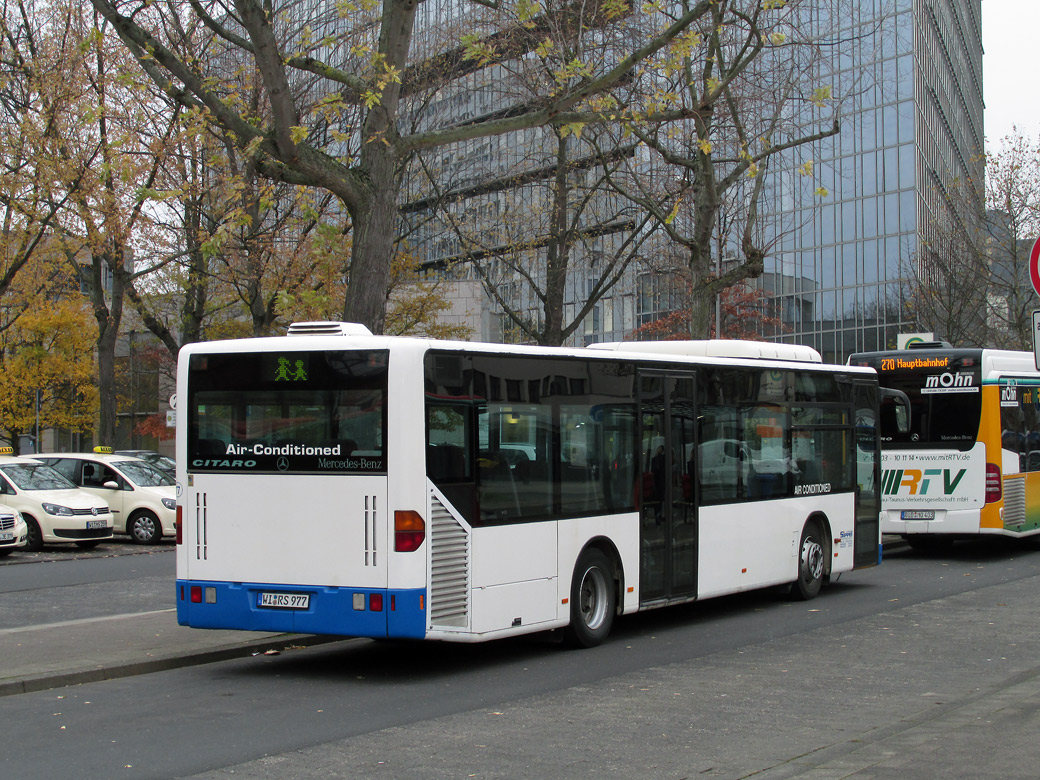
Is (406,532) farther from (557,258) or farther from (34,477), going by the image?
(557,258)

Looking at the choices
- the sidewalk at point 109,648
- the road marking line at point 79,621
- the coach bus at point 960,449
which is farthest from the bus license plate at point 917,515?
the road marking line at point 79,621

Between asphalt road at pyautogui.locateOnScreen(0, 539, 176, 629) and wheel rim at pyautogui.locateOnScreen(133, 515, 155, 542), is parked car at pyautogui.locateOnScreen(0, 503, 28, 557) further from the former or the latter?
wheel rim at pyautogui.locateOnScreen(133, 515, 155, 542)

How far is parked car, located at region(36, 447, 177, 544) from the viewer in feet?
80.6

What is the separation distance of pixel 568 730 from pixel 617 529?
3.97 meters

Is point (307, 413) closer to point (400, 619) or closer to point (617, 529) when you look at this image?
point (400, 619)

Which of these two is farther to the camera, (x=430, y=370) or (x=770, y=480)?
(x=770, y=480)

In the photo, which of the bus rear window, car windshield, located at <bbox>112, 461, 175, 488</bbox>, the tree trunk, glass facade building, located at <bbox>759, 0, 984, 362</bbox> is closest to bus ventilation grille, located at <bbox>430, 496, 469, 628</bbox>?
the bus rear window

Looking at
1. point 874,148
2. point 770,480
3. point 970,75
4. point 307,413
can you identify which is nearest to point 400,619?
point 307,413

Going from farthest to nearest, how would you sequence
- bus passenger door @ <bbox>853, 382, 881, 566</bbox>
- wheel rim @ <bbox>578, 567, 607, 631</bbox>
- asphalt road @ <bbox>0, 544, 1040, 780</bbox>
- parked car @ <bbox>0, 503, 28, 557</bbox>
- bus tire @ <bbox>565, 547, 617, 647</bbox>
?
parked car @ <bbox>0, 503, 28, 557</bbox> → bus passenger door @ <bbox>853, 382, 881, 566</bbox> → wheel rim @ <bbox>578, 567, 607, 631</bbox> → bus tire @ <bbox>565, 547, 617, 647</bbox> → asphalt road @ <bbox>0, 544, 1040, 780</bbox>

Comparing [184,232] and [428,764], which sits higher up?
[184,232]

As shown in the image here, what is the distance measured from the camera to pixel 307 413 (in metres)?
9.91

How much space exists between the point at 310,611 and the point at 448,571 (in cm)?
112

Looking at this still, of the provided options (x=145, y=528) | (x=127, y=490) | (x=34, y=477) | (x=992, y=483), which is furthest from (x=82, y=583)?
(x=992, y=483)

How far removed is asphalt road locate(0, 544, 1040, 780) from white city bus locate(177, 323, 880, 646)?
556mm
